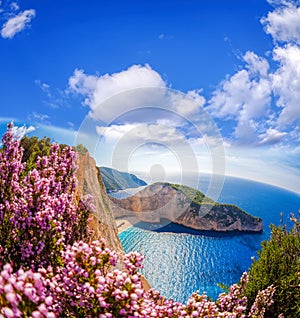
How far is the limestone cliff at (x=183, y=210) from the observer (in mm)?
100375

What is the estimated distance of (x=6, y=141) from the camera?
295 inches

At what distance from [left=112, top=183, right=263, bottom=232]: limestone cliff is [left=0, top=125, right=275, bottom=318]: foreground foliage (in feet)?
303

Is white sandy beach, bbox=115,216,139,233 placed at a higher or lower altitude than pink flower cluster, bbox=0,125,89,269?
higher

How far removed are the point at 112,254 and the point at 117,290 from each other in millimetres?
752

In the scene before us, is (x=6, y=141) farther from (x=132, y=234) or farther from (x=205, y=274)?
(x=132, y=234)

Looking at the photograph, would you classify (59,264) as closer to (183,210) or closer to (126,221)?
(126,221)

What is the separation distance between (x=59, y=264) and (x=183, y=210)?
332 ft

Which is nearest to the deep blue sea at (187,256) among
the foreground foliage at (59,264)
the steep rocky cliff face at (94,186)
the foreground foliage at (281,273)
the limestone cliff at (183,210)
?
the limestone cliff at (183,210)

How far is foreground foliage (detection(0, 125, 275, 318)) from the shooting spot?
10.5 ft

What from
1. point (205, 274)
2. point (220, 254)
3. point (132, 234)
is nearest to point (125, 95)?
point (205, 274)

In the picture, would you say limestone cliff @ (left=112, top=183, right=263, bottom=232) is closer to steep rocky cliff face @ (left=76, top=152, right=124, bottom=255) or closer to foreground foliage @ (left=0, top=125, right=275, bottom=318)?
steep rocky cliff face @ (left=76, top=152, right=124, bottom=255)

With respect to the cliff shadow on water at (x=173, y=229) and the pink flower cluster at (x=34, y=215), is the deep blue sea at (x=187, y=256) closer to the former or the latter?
the cliff shadow on water at (x=173, y=229)

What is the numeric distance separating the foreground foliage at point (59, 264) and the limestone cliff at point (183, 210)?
303ft

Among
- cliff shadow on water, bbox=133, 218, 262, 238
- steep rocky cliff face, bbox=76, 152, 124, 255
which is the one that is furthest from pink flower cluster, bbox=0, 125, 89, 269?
cliff shadow on water, bbox=133, 218, 262, 238
